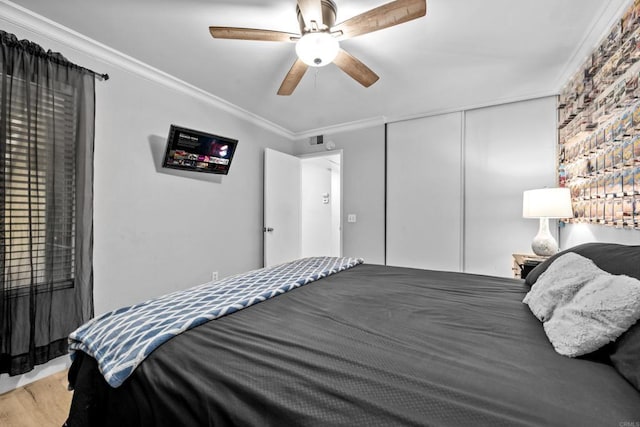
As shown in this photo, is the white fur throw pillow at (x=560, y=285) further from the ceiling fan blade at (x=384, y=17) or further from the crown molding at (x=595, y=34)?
the crown molding at (x=595, y=34)

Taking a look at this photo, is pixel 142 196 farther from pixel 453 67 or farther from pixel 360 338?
pixel 453 67

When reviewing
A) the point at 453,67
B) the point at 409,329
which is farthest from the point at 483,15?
the point at 409,329

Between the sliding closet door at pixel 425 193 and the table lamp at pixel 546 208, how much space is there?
0.87 meters

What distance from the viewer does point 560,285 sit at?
3.63 ft

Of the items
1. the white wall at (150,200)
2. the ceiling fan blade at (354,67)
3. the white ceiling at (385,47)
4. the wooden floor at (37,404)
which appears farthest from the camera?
the white wall at (150,200)

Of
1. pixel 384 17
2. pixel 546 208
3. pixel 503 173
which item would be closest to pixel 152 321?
pixel 384 17

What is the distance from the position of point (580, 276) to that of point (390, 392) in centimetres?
93

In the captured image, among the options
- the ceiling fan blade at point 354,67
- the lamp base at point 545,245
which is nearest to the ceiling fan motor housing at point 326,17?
the ceiling fan blade at point 354,67

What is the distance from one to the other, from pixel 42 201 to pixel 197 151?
1.27 metres

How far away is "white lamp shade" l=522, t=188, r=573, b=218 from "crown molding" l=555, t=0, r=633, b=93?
1078mm

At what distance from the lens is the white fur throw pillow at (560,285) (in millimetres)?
1056

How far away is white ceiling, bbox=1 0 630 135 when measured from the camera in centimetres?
183

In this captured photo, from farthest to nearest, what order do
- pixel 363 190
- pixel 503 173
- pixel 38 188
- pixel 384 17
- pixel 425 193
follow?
pixel 363 190 < pixel 425 193 < pixel 503 173 < pixel 38 188 < pixel 384 17

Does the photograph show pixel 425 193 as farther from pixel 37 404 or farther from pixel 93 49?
pixel 37 404
